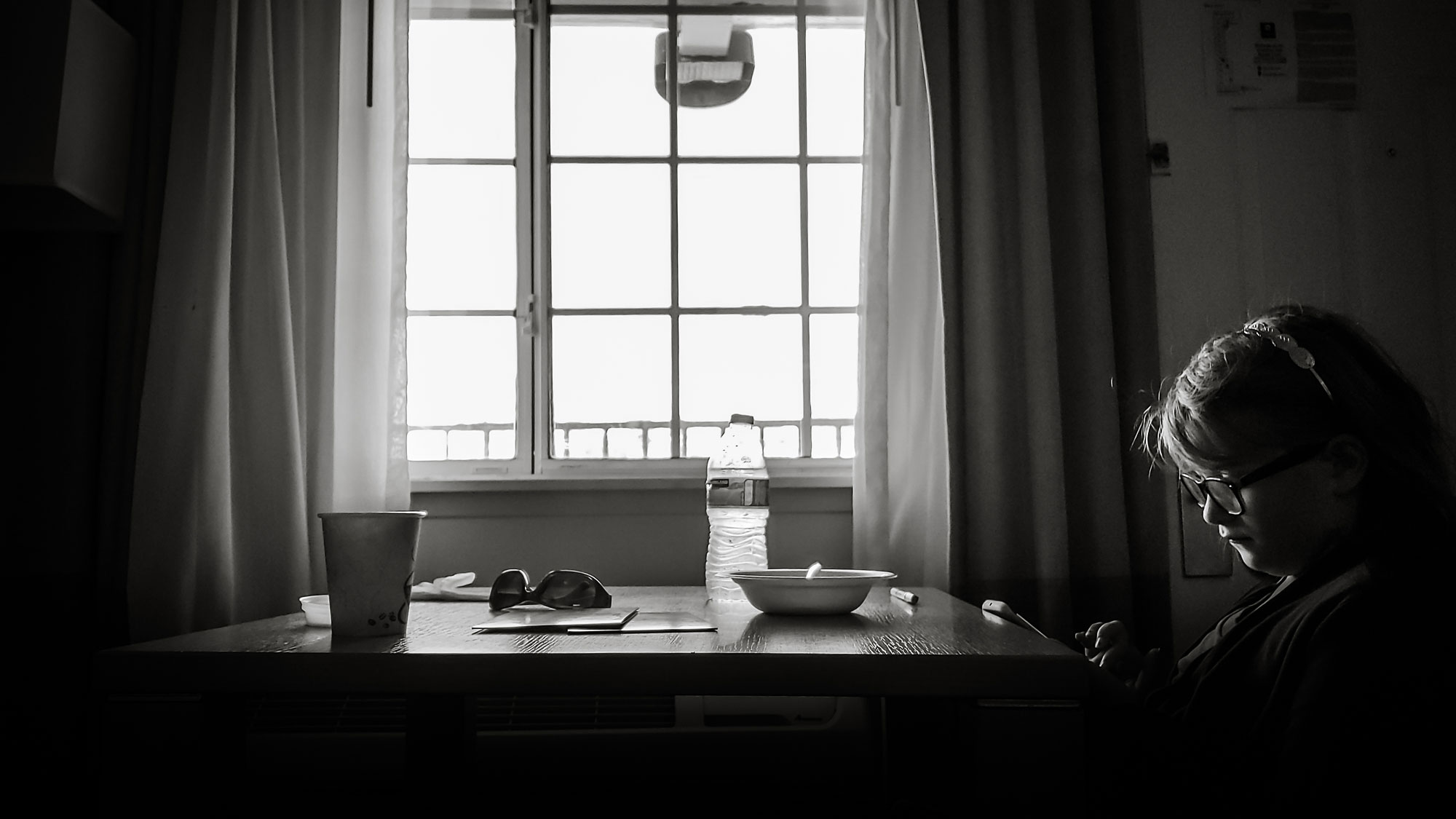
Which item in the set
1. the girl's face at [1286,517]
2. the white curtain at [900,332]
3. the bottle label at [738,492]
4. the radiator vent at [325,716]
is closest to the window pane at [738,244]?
the white curtain at [900,332]

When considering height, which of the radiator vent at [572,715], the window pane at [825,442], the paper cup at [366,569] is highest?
the window pane at [825,442]

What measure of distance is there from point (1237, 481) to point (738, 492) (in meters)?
0.73

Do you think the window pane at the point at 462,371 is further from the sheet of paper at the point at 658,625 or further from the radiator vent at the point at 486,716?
the sheet of paper at the point at 658,625

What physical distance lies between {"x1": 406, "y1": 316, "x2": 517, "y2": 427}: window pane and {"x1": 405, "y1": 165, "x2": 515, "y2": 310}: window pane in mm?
46

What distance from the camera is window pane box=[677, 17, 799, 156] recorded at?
7.62ft

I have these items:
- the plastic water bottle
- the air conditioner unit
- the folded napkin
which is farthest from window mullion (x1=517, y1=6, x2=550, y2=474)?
the air conditioner unit

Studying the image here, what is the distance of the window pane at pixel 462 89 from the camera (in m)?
2.32

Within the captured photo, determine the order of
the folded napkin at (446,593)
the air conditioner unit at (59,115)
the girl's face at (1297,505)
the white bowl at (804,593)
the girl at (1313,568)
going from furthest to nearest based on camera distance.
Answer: the air conditioner unit at (59,115) → the folded napkin at (446,593) → the white bowl at (804,593) → the girl's face at (1297,505) → the girl at (1313,568)

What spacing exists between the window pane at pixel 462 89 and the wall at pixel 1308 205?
145 centimetres

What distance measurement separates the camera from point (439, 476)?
86.9 inches

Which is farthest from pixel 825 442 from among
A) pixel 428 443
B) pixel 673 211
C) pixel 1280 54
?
pixel 1280 54

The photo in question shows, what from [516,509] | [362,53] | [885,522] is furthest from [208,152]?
[885,522]

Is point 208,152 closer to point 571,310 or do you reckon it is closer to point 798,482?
point 571,310

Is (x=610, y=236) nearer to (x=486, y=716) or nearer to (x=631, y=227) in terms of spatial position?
(x=631, y=227)
